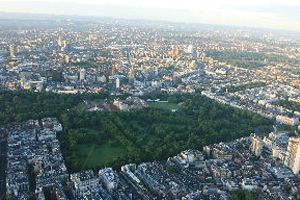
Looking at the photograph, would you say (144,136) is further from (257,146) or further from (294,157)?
(294,157)

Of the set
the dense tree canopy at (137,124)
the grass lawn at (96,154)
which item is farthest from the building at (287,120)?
the grass lawn at (96,154)

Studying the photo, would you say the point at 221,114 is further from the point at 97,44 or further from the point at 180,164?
the point at 97,44

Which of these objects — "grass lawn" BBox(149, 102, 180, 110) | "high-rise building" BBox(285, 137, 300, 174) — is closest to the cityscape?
"high-rise building" BBox(285, 137, 300, 174)

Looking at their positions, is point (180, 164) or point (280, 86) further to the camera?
point (280, 86)

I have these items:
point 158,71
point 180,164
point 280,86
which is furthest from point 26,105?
point 280,86

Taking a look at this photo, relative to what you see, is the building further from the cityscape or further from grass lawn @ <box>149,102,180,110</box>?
grass lawn @ <box>149,102,180,110</box>

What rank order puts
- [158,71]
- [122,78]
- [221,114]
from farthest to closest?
[158,71] → [122,78] → [221,114]
